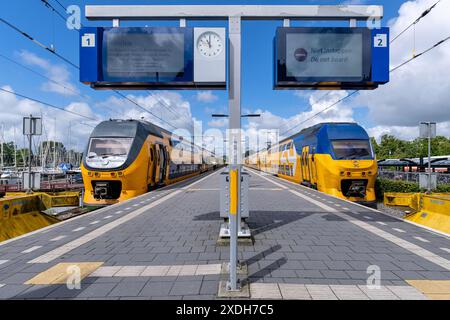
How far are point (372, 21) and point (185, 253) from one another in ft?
17.2

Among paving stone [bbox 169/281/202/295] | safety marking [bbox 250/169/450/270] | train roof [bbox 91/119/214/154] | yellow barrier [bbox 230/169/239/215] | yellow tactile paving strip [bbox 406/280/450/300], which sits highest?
train roof [bbox 91/119/214/154]

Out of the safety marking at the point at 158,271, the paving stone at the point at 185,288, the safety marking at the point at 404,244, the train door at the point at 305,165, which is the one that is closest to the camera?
the paving stone at the point at 185,288

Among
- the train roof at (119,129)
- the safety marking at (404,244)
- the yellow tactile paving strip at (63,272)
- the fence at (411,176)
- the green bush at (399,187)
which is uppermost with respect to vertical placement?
the train roof at (119,129)

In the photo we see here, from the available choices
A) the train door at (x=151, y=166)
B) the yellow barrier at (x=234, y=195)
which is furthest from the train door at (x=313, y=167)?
the yellow barrier at (x=234, y=195)

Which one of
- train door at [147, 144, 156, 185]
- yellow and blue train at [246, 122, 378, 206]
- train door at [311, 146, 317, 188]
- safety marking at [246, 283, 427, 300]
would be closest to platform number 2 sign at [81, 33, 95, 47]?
Answer: safety marking at [246, 283, 427, 300]

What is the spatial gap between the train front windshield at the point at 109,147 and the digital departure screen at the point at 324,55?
8365 millimetres

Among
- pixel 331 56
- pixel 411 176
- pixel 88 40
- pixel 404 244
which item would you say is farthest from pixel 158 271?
pixel 411 176

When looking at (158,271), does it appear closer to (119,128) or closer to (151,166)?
(119,128)

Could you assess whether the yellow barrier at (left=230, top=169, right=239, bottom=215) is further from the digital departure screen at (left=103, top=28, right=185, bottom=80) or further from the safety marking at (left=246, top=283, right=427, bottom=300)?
the digital departure screen at (left=103, top=28, right=185, bottom=80)

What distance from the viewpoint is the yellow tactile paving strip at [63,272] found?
10.9 ft

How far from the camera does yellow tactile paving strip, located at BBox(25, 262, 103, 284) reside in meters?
3.32

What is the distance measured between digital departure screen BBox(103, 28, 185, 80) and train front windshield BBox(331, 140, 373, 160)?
901cm

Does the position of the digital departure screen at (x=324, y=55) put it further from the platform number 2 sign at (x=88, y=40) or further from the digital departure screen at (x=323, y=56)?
the platform number 2 sign at (x=88, y=40)
